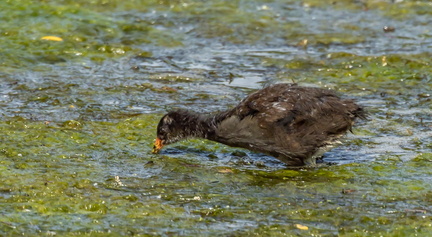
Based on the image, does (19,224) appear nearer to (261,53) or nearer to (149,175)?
(149,175)

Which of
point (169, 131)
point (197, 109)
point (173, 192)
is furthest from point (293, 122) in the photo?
point (197, 109)

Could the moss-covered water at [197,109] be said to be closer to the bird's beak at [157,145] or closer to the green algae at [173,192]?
the green algae at [173,192]

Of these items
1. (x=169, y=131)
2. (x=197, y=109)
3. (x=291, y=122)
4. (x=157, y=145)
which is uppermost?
(x=291, y=122)

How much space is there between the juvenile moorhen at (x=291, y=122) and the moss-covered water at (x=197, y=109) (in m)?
0.22

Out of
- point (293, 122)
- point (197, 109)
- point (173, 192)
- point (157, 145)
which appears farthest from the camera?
point (197, 109)

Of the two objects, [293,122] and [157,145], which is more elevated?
[293,122]

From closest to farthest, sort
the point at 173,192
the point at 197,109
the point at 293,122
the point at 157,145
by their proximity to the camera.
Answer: the point at 173,192
the point at 293,122
the point at 157,145
the point at 197,109

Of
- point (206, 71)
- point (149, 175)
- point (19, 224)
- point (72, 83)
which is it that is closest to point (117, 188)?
point (149, 175)

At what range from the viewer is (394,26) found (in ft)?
44.4

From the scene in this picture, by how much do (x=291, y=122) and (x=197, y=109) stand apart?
223 cm

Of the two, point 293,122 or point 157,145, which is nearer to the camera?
point 293,122

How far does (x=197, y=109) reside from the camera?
9445mm

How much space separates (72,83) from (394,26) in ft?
19.7

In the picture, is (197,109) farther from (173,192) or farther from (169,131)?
(173,192)
